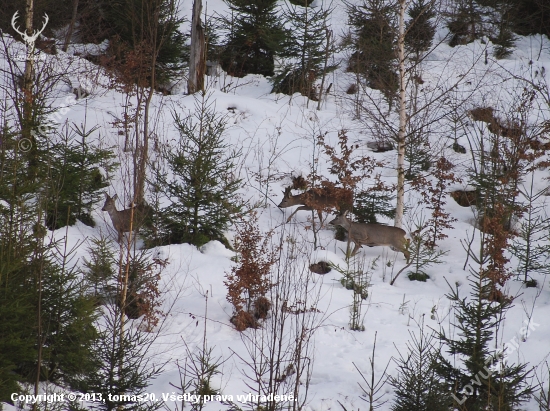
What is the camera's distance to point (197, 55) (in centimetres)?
1731

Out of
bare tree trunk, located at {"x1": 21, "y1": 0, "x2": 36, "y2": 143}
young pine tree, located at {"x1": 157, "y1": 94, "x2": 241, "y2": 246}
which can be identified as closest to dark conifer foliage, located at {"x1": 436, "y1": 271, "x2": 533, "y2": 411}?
young pine tree, located at {"x1": 157, "y1": 94, "x2": 241, "y2": 246}

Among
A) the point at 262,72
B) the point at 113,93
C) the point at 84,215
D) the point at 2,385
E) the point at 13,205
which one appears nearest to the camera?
the point at 2,385

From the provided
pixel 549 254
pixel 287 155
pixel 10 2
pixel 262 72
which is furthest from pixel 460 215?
pixel 10 2

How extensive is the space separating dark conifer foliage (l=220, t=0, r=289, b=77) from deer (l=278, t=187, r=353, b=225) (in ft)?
28.0

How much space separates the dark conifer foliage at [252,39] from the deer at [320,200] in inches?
337

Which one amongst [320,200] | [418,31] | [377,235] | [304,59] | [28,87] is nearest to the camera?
[28,87]

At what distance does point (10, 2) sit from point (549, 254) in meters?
19.6

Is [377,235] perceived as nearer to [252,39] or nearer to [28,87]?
[28,87]

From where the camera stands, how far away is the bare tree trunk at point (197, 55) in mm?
17141

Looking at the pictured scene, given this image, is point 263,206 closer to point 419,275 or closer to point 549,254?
point 419,275

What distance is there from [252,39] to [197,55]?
11.9 ft

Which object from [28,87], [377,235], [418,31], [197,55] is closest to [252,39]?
[197,55]

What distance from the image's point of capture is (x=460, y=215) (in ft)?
45.3

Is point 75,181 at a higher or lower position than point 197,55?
lower
